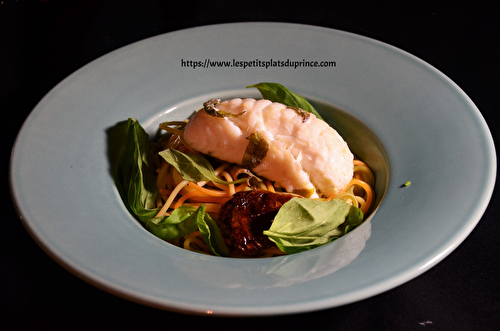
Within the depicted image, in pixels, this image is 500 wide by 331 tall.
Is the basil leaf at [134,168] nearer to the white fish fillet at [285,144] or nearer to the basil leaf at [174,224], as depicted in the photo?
the basil leaf at [174,224]

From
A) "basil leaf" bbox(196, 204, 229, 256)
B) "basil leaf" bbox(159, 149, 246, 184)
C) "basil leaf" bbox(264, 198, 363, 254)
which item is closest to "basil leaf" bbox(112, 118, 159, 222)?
"basil leaf" bbox(159, 149, 246, 184)

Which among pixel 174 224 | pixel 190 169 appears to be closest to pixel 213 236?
pixel 174 224

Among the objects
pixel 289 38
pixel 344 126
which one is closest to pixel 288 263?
pixel 344 126

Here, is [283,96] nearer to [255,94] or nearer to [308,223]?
[255,94]

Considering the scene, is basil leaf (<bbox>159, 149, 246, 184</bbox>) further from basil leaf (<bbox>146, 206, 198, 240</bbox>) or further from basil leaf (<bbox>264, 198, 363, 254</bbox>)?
basil leaf (<bbox>264, 198, 363, 254</bbox>)

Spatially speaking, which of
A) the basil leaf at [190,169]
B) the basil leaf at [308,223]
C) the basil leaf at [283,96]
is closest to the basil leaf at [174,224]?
the basil leaf at [190,169]
